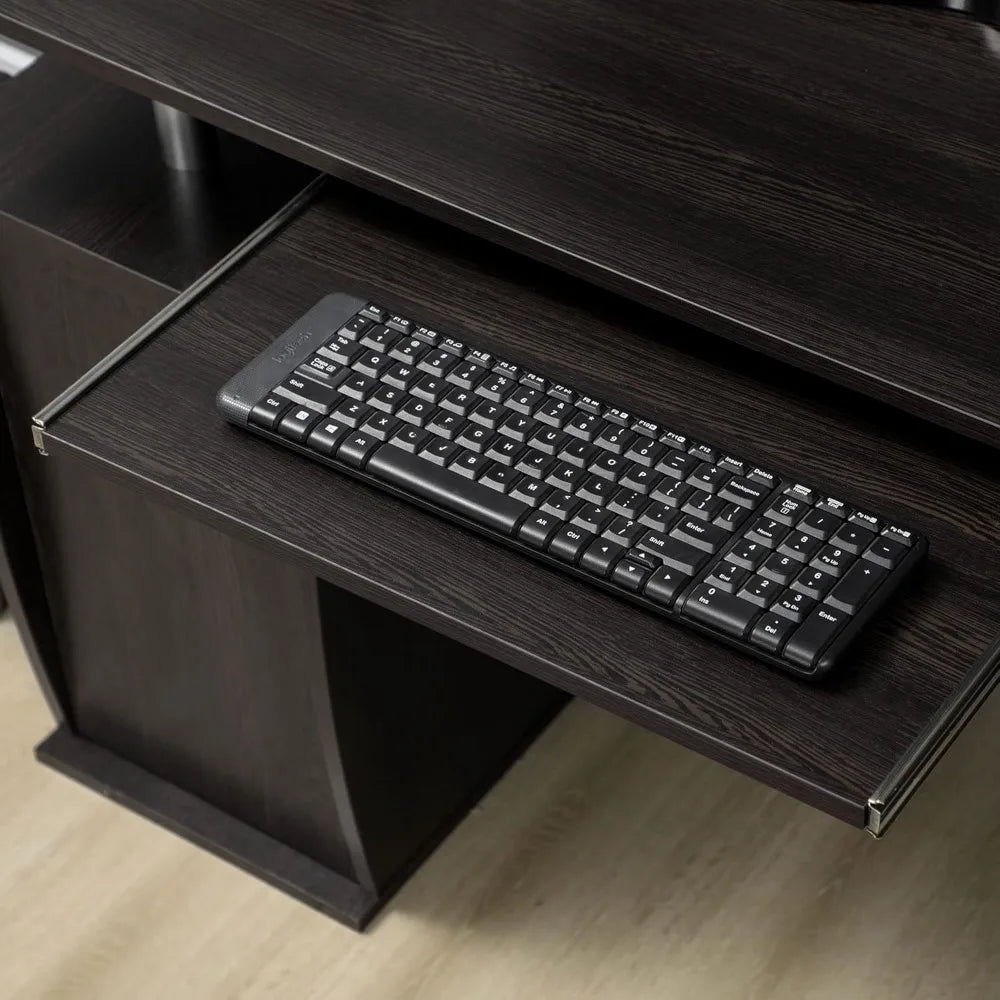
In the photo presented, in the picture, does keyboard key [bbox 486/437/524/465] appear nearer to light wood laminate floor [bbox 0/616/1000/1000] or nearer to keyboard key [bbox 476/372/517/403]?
keyboard key [bbox 476/372/517/403]

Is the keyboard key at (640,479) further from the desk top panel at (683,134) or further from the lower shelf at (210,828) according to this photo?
the lower shelf at (210,828)

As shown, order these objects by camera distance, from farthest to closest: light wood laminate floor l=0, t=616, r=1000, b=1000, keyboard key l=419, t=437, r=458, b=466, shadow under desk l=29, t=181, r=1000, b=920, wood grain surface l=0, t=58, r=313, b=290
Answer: light wood laminate floor l=0, t=616, r=1000, b=1000
wood grain surface l=0, t=58, r=313, b=290
keyboard key l=419, t=437, r=458, b=466
shadow under desk l=29, t=181, r=1000, b=920

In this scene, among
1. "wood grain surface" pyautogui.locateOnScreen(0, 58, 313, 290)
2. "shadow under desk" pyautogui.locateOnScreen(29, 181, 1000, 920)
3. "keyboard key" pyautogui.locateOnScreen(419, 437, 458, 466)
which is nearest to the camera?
"shadow under desk" pyautogui.locateOnScreen(29, 181, 1000, 920)

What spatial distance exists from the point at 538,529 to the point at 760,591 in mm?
116

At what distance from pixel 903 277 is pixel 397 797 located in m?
0.73

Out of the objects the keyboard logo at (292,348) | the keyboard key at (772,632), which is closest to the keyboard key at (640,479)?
the keyboard key at (772,632)

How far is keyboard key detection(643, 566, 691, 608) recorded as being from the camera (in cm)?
86

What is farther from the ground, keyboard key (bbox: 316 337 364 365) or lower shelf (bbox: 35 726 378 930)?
keyboard key (bbox: 316 337 364 365)

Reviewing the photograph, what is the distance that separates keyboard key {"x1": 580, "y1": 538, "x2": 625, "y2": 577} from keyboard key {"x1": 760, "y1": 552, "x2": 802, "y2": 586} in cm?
7

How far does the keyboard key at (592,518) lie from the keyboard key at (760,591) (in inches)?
3.1

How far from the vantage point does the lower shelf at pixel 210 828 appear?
156 cm

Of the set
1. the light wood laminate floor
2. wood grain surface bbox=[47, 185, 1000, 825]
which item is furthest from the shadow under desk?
the light wood laminate floor

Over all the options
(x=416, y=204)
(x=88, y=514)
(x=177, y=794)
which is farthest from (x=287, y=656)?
(x=416, y=204)

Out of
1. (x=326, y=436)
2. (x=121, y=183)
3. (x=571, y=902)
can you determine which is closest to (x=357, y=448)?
(x=326, y=436)
